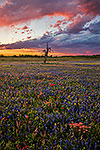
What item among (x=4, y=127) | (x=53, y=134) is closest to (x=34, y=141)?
(x=53, y=134)

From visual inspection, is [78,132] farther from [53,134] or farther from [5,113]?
[5,113]

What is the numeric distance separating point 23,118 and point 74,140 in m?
1.78

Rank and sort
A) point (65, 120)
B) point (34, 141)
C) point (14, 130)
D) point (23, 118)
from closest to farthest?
point (34, 141)
point (14, 130)
point (65, 120)
point (23, 118)

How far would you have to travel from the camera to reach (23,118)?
372 cm

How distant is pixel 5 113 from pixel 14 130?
96 cm

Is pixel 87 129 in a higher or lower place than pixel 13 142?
higher

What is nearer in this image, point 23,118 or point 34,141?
point 34,141

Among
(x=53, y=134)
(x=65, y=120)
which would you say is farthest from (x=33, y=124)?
(x=65, y=120)

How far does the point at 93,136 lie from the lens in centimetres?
279

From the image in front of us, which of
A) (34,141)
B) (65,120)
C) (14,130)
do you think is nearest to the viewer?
(34,141)

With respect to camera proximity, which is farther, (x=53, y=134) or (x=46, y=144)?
(x=53, y=134)

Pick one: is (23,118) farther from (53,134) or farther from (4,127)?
(53,134)

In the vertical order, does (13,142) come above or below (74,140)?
below

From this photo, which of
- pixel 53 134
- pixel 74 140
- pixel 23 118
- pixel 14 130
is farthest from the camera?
pixel 23 118
